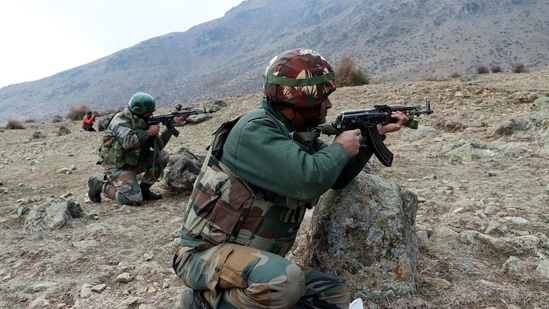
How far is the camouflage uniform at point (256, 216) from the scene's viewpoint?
201 centimetres

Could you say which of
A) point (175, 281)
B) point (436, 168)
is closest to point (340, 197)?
point (175, 281)

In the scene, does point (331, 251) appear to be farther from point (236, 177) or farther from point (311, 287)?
point (236, 177)

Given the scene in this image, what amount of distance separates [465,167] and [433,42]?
166ft

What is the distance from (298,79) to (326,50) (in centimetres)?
6262

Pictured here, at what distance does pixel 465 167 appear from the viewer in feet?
18.7

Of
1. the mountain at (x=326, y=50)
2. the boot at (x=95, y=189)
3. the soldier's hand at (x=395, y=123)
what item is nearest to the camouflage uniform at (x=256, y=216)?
the soldier's hand at (x=395, y=123)

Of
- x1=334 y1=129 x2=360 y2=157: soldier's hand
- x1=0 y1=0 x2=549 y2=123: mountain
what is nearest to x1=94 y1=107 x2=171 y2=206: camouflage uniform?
x1=334 y1=129 x2=360 y2=157: soldier's hand

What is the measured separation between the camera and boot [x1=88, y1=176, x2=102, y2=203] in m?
5.69

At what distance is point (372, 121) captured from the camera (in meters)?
2.56

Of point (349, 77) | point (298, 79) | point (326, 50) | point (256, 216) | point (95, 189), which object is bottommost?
point (326, 50)

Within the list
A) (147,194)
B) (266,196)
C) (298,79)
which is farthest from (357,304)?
(147,194)

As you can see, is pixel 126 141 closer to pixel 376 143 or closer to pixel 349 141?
pixel 376 143

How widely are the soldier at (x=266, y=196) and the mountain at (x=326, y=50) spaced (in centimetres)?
2117

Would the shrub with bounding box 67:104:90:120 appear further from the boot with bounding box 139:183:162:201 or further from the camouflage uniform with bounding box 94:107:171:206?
the boot with bounding box 139:183:162:201
